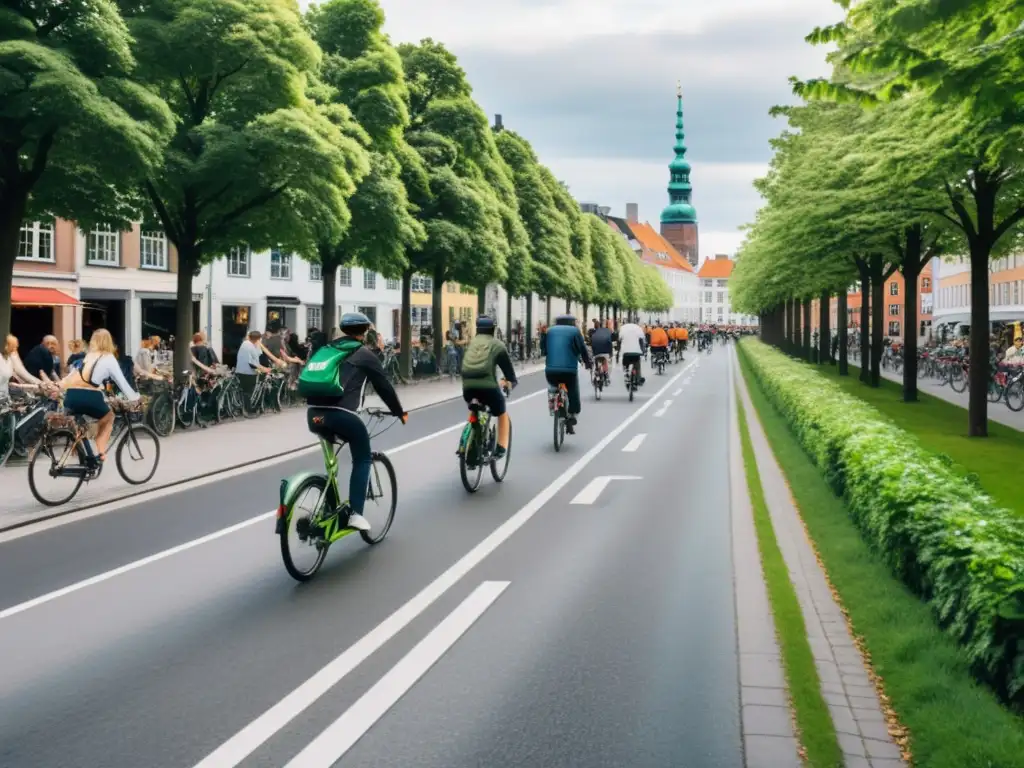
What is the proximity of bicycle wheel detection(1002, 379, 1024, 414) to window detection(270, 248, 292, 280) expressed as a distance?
31.1m

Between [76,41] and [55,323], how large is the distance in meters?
21.2

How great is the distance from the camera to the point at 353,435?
8109 millimetres

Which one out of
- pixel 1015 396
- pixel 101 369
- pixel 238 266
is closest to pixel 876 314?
pixel 1015 396

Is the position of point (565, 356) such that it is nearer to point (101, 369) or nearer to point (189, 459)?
point (189, 459)

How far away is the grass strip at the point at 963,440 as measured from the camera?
40.9ft

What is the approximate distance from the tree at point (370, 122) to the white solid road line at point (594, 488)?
15248mm

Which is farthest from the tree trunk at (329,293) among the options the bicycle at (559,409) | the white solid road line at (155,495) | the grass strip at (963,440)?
the bicycle at (559,409)

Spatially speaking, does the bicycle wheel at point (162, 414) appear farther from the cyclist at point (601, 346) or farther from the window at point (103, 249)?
the window at point (103, 249)

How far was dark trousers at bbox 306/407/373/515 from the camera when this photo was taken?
7.98 m

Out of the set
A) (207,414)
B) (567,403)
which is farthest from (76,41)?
(567,403)

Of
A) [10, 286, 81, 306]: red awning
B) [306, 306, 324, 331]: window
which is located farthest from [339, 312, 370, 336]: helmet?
[306, 306, 324, 331]: window

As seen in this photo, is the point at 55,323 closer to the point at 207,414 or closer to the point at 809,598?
the point at 207,414

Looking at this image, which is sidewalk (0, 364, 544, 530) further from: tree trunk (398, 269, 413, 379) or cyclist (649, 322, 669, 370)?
cyclist (649, 322, 669, 370)

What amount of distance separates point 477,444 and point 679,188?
186 metres
